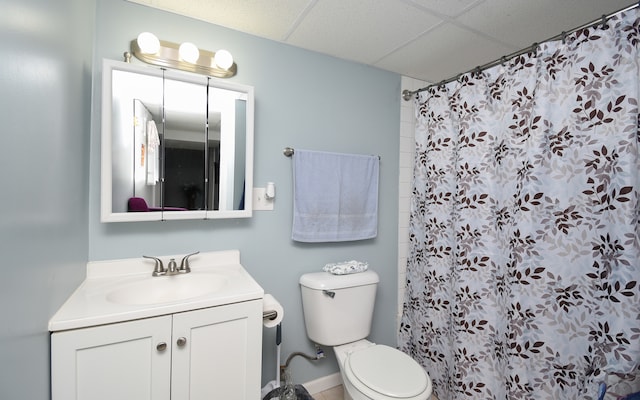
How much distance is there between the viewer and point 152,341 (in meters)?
0.94

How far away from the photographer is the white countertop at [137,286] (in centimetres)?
88

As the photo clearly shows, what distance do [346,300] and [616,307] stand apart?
1124mm

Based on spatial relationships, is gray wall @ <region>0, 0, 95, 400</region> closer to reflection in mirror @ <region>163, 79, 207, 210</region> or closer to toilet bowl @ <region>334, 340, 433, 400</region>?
reflection in mirror @ <region>163, 79, 207, 210</region>

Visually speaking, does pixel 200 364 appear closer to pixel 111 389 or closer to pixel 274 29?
pixel 111 389

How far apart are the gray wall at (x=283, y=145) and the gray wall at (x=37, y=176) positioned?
0.18 m

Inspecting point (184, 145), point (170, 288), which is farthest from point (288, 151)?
point (170, 288)

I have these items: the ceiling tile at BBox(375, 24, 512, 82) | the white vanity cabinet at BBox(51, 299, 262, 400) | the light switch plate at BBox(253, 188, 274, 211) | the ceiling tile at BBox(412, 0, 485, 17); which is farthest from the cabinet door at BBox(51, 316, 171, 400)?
the ceiling tile at BBox(375, 24, 512, 82)

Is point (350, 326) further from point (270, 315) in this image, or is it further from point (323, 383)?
point (270, 315)

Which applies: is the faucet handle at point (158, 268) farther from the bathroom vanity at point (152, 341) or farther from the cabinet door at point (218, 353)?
the cabinet door at point (218, 353)

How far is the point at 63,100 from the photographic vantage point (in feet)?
3.07

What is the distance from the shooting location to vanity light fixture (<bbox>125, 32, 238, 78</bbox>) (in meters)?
1.24

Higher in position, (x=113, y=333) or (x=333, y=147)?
(x=333, y=147)

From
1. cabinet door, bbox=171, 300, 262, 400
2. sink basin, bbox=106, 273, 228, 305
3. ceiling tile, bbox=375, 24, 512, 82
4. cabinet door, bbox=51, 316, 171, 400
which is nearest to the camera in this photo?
cabinet door, bbox=51, 316, 171, 400

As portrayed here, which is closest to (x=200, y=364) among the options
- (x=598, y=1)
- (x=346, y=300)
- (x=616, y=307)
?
(x=346, y=300)
